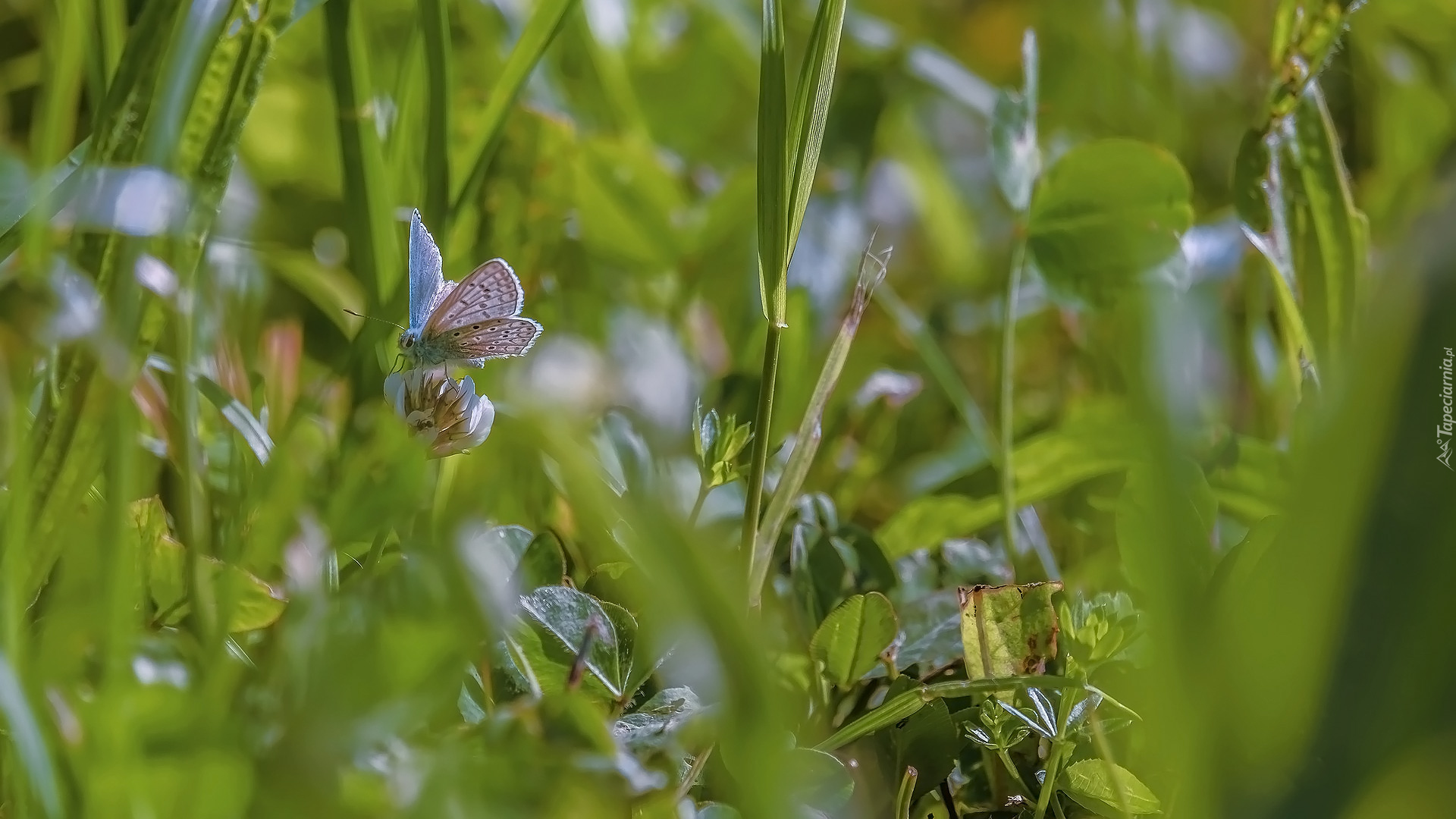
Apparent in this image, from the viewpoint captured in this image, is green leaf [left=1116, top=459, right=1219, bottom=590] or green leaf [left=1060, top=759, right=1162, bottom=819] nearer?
green leaf [left=1116, top=459, right=1219, bottom=590]

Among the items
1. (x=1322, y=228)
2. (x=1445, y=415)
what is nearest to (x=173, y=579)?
(x=1445, y=415)

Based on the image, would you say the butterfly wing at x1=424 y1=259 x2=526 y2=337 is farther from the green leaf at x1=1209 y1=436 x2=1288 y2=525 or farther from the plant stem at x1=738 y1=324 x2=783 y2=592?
the green leaf at x1=1209 y1=436 x2=1288 y2=525

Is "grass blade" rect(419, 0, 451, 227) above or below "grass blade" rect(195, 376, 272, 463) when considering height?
above

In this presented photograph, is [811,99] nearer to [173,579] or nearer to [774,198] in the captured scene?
[774,198]

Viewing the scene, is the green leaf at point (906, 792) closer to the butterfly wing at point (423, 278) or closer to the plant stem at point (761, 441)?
the plant stem at point (761, 441)

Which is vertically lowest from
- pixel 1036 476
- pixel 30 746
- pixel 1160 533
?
pixel 1036 476

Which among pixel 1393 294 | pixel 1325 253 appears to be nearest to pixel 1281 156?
pixel 1325 253

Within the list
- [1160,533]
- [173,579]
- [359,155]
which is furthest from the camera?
[359,155]

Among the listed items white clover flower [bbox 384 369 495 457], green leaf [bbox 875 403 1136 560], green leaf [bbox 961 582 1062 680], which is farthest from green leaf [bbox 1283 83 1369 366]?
white clover flower [bbox 384 369 495 457]
